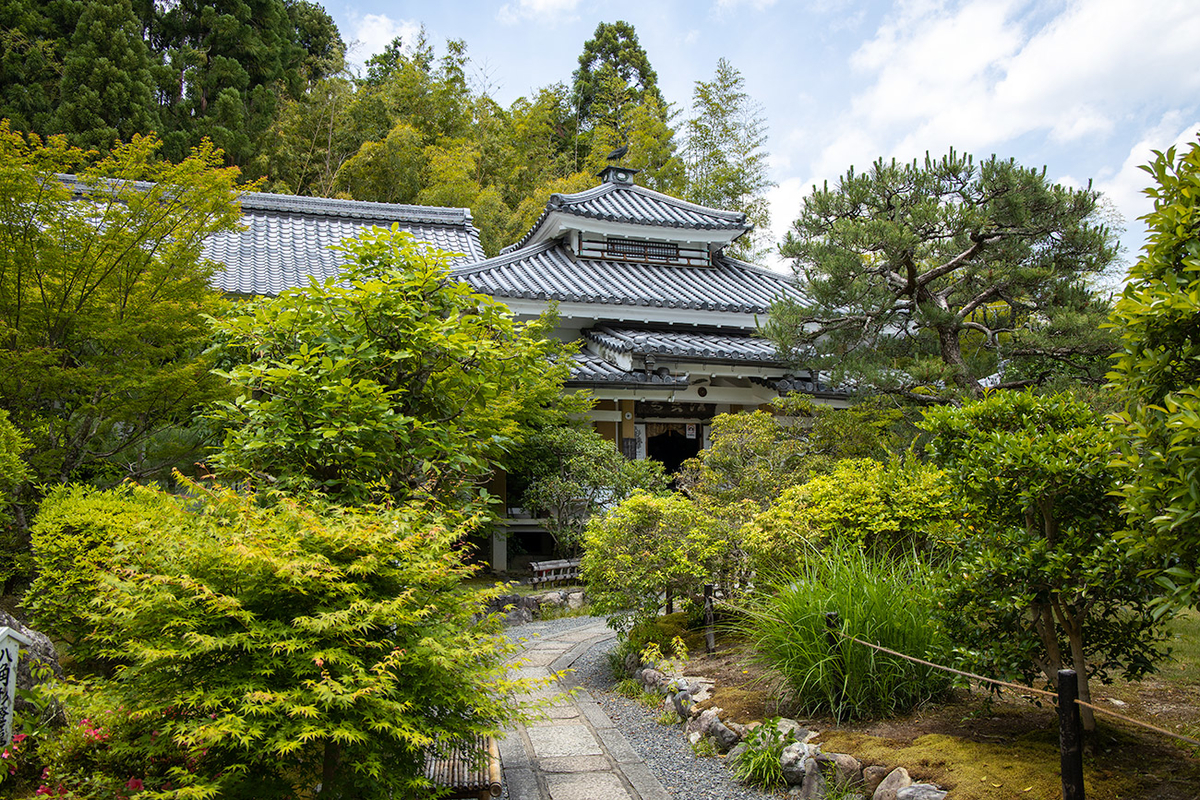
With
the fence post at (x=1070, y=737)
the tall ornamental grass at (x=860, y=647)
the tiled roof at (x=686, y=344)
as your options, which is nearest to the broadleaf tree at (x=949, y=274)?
the tiled roof at (x=686, y=344)

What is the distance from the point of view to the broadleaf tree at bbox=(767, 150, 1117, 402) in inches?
312

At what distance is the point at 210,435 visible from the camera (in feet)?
22.8

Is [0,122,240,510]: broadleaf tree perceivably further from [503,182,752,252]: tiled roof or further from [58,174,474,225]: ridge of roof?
[58,174,474,225]: ridge of roof

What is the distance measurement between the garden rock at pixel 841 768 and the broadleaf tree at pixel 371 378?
2.59 meters

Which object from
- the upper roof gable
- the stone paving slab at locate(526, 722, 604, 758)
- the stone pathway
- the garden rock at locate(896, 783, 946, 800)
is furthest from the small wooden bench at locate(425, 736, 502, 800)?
the upper roof gable

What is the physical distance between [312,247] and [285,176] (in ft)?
36.3

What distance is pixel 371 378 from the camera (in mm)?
4664

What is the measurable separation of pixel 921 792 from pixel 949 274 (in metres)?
7.22

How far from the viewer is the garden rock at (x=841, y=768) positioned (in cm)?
398

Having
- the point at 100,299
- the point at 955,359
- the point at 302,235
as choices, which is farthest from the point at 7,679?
the point at 302,235

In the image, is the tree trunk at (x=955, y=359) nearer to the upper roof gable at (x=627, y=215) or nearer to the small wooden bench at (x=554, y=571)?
the small wooden bench at (x=554, y=571)

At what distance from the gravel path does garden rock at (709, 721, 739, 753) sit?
9cm

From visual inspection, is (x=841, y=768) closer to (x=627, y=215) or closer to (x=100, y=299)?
(x=100, y=299)

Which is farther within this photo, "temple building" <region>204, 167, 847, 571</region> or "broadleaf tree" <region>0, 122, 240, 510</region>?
"temple building" <region>204, 167, 847, 571</region>
